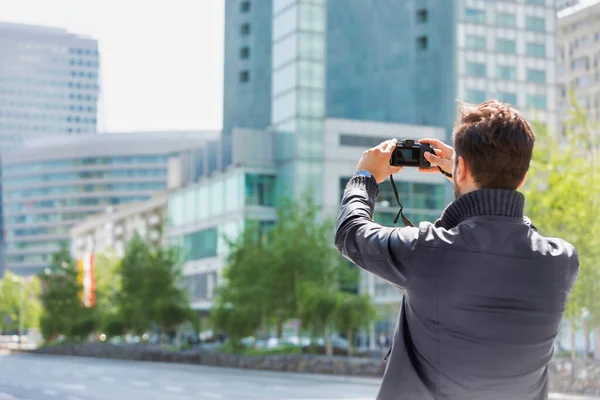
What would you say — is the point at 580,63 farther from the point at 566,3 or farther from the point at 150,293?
the point at 150,293

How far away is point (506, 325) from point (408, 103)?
8405 centimetres

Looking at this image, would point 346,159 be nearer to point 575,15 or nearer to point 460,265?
point 575,15

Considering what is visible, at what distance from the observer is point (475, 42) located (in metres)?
→ 83.2

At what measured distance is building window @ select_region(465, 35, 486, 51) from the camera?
83188 mm

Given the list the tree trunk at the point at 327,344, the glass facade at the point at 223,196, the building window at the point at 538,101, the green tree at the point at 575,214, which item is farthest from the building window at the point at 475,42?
the green tree at the point at 575,214

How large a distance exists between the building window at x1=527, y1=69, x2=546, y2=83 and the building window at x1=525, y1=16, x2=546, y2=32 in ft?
11.1

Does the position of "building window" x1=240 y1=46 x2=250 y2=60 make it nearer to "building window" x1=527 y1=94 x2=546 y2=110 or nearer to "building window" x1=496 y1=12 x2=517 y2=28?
"building window" x1=496 y1=12 x2=517 y2=28

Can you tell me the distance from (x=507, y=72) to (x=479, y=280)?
83712 mm

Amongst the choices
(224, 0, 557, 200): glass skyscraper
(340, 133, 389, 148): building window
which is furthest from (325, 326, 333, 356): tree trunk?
(340, 133, 389, 148): building window

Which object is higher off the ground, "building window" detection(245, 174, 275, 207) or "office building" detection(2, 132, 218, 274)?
"office building" detection(2, 132, 218, 274)

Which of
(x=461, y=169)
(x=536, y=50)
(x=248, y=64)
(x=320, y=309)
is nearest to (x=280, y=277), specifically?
(x=320, y=309)

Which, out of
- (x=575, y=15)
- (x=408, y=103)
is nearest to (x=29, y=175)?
(x=575, y=15)

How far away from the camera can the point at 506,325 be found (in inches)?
95.2

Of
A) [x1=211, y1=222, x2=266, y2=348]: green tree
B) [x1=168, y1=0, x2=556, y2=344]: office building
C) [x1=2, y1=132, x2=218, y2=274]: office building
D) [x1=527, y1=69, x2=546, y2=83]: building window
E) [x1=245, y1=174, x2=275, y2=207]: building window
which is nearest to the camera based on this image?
[x1=211, y1=222, x2=266, y2=348]: green tree
